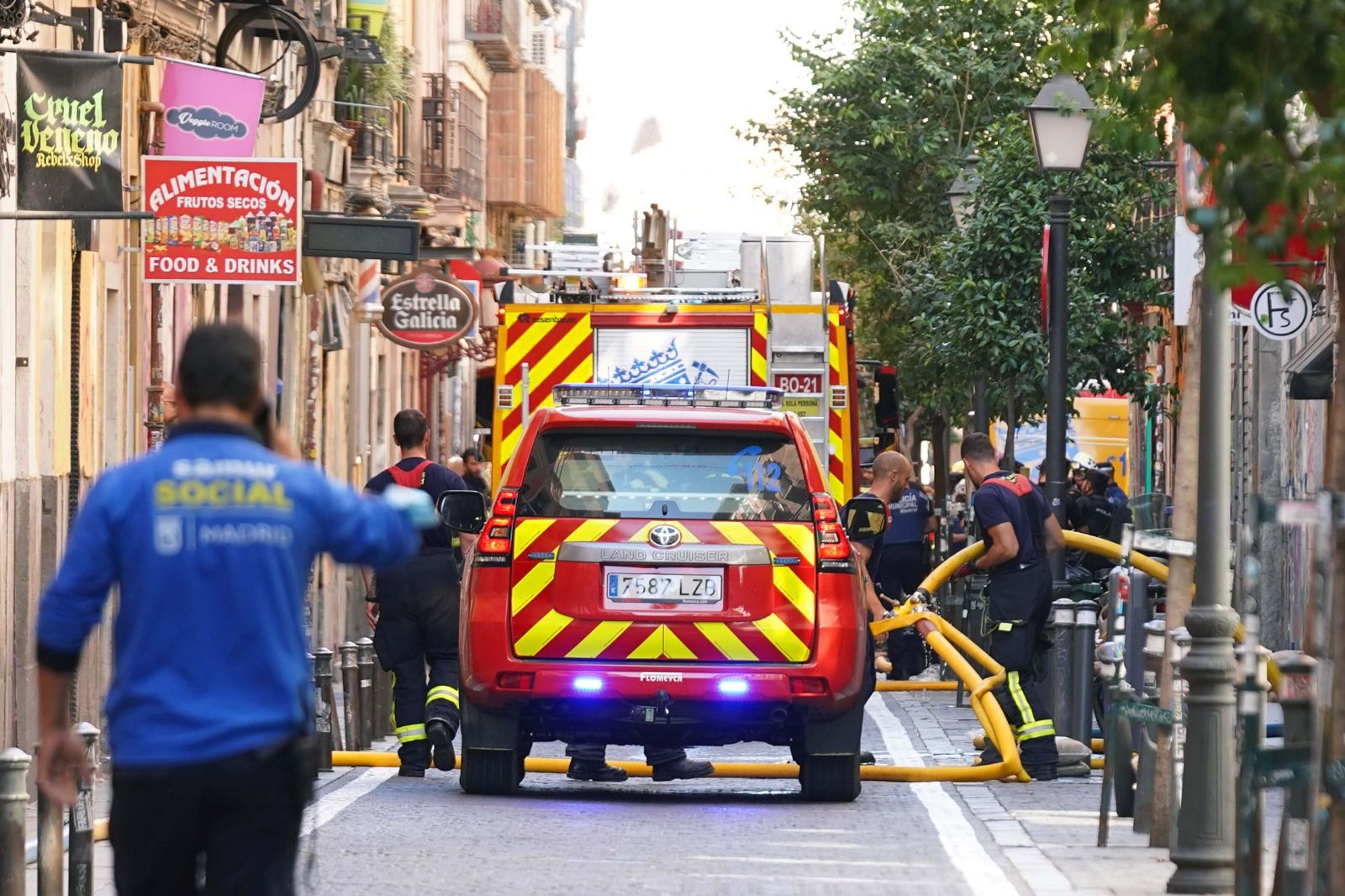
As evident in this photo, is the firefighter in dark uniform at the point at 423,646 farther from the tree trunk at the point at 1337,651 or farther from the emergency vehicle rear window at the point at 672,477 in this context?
the tree trunk at the point at 1337,651

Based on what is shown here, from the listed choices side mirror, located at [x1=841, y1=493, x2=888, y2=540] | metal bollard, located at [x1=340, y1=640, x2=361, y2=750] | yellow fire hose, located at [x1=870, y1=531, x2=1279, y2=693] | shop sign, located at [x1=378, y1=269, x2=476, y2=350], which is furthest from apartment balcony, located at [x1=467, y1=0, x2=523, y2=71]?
side mirror, located at [x1=841, y1=493, x2=888, y2=540]

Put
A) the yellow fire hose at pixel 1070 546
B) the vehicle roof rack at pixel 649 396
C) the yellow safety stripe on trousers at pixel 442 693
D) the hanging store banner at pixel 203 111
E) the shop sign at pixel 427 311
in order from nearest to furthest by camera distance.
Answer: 1. the vehicle roof rack at pixel 649 396
2. the yellow safety stripe on trousers at pixel 442 693
3. the yellow fire hose at pixel 1070 546
4. the hanging store banner at pixel 203 111
5. the shop sign at pixel 427 311

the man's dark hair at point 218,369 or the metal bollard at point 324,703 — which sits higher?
the man's dark hair at point 218,369

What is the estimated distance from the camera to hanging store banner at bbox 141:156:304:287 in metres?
18.6

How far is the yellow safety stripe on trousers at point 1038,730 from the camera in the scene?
1580 centimetres

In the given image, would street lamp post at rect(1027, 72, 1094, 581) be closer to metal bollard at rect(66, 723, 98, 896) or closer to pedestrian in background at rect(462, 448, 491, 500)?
pedestrian in background at rect(462, 448, 491, 500)

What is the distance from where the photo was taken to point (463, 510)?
1415 cm

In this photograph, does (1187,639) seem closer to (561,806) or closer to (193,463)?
(561,806)

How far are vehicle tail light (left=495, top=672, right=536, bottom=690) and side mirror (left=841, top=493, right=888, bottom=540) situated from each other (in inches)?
67.7

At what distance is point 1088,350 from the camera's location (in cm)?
3145

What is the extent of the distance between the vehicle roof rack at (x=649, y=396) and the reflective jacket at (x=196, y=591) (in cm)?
817

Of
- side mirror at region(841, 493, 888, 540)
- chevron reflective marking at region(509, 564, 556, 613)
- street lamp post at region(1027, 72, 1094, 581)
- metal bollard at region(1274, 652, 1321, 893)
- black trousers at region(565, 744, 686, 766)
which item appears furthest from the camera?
street lamp post at region(1027, 72, 1094, 581)

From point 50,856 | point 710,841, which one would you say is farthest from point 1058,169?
point 50,856

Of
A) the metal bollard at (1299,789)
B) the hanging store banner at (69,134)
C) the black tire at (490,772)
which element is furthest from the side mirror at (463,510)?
the metal bollard at (1299,789)
